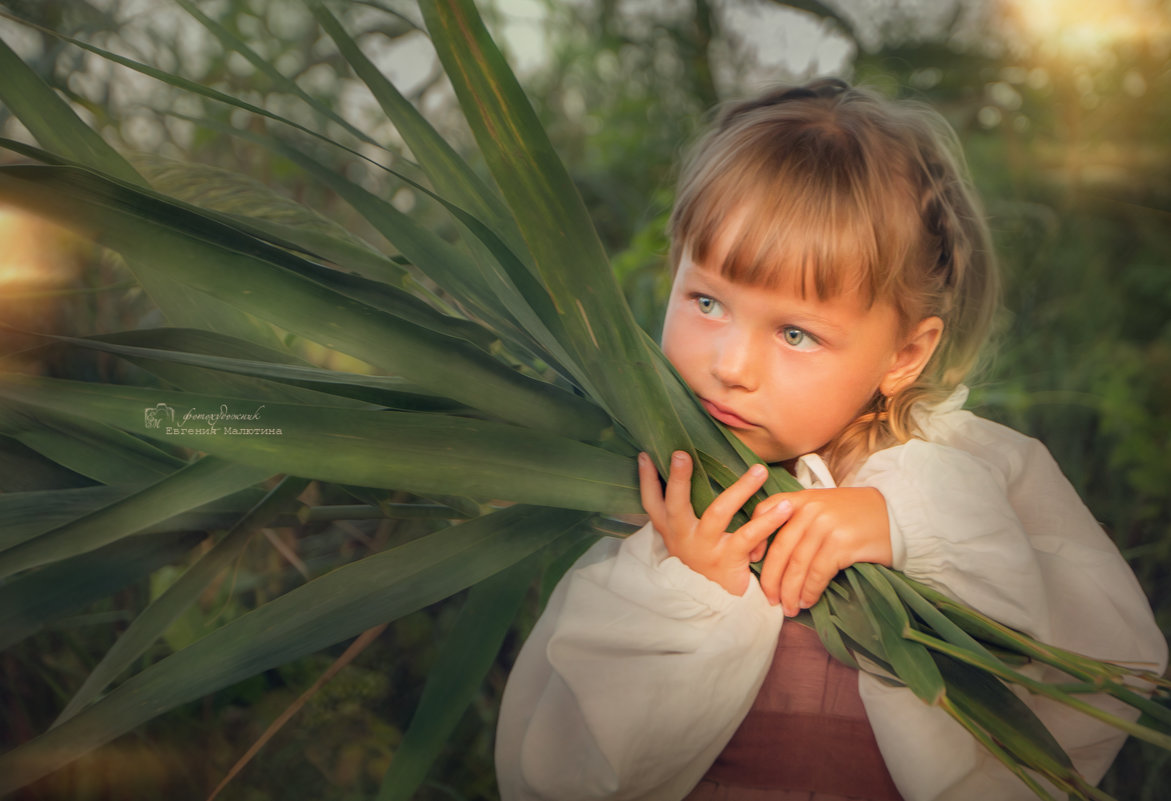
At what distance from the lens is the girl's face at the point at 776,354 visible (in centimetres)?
61

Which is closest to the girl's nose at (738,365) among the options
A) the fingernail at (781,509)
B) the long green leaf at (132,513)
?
the fingernail at (781,509)

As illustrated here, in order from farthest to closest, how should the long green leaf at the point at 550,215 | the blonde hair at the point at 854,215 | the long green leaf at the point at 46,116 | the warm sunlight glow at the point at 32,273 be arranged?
1. the warm sunlight glow at the point at 32,273
2. the blonde hair at the point at 854,215
3. the long green leaf at the point at 46,116
4. the long green leaf at the point at 550,215

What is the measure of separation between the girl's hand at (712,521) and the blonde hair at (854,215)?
125 mm

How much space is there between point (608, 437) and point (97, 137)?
0.40 metres

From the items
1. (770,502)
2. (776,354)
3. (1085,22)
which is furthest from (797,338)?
(1085,22)

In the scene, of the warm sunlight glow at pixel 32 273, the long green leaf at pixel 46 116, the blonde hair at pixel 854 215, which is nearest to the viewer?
the long green leaf at pixel 46 116

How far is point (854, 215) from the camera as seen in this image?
62 cm

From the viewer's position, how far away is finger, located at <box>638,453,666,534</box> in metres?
0.54

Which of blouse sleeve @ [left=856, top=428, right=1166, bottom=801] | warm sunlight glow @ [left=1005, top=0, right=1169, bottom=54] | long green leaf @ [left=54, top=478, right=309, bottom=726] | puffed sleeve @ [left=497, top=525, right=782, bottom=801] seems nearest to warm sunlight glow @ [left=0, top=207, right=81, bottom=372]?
long green leaf @ [left=54, top=478, right=309, bottom=726]

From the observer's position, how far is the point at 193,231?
451 millimetres

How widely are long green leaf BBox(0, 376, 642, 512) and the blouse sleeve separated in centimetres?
28

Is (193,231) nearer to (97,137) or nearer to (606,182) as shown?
(97,137)

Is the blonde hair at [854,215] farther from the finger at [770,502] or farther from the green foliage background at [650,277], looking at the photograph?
the green foliage background at [650,277]

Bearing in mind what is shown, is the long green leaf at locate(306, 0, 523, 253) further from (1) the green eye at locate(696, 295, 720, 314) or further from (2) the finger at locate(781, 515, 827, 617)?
(2) the finger at locate(781, 515, 827, 617)
